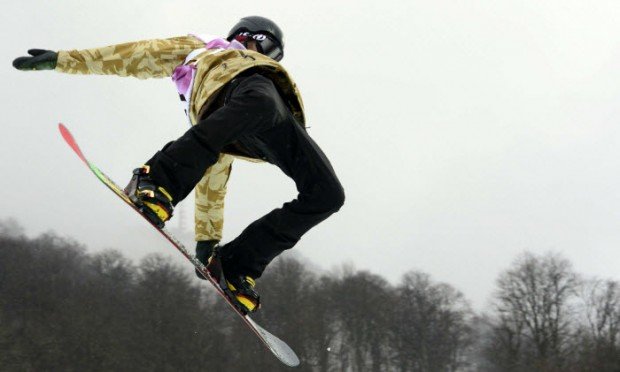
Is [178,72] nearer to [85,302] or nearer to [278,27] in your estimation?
[278,27]

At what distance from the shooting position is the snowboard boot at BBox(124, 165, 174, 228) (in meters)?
A: 3.36

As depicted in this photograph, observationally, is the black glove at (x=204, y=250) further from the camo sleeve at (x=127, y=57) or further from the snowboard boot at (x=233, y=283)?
the camo sleeve at (x=127, y=57)

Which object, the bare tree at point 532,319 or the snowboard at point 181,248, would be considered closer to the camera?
the snowboard at point 181,248

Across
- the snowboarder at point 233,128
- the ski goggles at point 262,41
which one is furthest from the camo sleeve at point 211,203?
the ski goggles at point 262,41

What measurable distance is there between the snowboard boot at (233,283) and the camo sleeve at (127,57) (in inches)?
59.7

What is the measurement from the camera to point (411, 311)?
50.5 meters

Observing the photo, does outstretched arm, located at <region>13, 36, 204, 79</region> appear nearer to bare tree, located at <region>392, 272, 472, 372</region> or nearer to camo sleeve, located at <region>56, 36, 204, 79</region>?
camo sleeve, located at <region>56, 36, 204, 79</region>

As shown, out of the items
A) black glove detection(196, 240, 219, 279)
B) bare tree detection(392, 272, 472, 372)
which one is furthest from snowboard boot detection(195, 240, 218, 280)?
bare tree detection(392, 272, 472, 372)

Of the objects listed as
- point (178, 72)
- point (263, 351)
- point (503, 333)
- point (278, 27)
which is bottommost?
point (178, 72)

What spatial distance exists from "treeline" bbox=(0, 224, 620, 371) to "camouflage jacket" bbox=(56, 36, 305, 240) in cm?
3343

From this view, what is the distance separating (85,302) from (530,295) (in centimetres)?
3394

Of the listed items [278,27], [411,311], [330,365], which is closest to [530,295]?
[411,311]

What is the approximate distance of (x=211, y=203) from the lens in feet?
17.0

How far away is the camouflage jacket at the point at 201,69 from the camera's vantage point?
3787 mm
